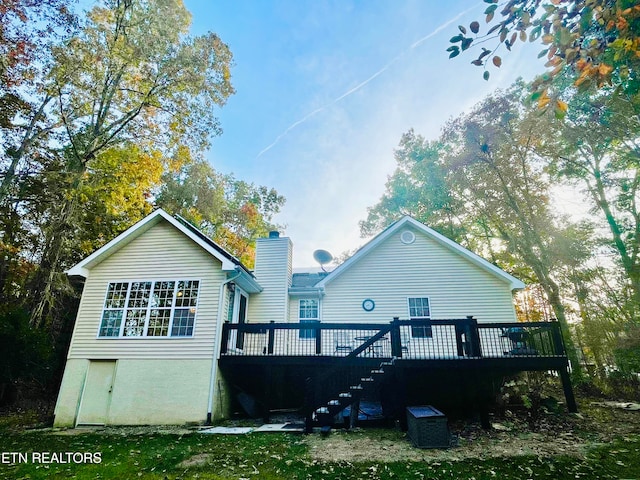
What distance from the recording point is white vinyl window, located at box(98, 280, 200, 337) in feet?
34.9

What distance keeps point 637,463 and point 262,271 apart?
39.6 feet

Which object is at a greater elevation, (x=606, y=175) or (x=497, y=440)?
(x=606, y=175)

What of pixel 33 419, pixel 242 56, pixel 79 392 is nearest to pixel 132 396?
pixel 79 392

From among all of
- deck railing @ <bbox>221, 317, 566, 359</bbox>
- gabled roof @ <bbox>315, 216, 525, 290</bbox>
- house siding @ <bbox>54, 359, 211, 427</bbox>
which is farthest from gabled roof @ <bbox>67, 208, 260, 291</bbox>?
gabled roof @ <bbox>315, 216, 525, 290</bbox>

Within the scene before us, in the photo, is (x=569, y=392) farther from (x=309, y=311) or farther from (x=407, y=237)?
(x=309, y=311)

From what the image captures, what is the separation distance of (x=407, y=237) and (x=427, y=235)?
0.81 meters

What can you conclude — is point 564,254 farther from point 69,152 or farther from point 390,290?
point 69,152

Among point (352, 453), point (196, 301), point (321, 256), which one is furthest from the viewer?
point (321, 256)

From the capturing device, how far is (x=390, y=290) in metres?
13.3

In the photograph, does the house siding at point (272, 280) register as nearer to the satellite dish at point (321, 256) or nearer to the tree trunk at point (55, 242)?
the satellite dish at point (321, 256)

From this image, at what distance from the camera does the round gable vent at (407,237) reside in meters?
14.0

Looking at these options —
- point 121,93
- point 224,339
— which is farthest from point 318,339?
point 121,93

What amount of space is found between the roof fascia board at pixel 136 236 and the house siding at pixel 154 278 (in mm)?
220

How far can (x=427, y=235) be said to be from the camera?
13.9m
